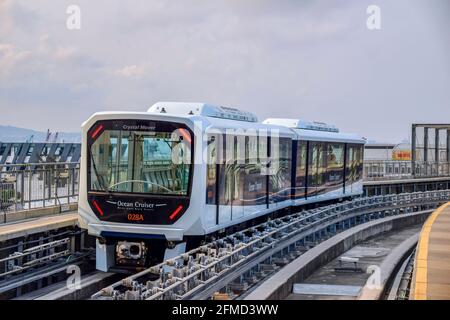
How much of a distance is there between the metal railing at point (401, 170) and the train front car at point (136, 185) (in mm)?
24495

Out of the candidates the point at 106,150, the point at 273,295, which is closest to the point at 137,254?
the point at 106,150

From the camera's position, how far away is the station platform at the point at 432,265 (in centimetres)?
895

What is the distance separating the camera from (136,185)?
493 inches

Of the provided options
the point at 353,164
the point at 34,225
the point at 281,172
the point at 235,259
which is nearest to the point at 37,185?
the point at 34,225

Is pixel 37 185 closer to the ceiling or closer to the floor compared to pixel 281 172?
closer to the floor

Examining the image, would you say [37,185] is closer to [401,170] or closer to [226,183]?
[226,183]

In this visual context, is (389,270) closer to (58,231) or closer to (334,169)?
(58,231)

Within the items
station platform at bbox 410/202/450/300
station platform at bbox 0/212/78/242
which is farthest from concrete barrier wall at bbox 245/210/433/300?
station platform at bbox 0/212/78/242

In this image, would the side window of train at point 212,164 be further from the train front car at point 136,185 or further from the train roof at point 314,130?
the train roof at point 314,130

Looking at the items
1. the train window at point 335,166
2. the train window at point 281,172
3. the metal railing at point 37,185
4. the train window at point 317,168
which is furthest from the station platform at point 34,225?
the train window at point 335,166

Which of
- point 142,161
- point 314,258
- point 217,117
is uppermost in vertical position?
point 217,117

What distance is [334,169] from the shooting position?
2383 centimetres

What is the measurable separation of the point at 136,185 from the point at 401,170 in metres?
30.1
